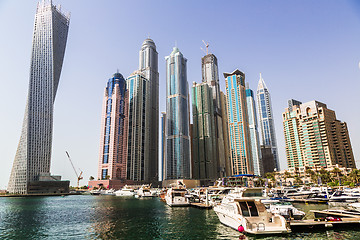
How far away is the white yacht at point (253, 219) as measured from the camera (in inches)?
1217

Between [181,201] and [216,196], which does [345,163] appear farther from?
[181,201]

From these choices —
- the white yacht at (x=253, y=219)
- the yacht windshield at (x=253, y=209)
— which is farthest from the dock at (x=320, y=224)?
the yacht windshield at (x=253, y=209)

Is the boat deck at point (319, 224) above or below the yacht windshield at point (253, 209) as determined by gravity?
below

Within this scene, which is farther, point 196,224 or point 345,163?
point 345,163

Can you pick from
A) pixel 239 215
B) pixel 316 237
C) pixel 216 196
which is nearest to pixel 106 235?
pixel 239 215

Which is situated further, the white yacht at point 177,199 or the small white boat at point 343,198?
the white yacht at point 177,199

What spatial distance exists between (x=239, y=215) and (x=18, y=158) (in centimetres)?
21836

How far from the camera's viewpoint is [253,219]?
105 feet

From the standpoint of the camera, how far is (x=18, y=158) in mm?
193625

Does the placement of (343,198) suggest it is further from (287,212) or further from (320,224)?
(320,224)

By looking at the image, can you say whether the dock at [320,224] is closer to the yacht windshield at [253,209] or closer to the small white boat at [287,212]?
the small white boat at [287,212]

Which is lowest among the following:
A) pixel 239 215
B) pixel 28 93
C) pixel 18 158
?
pixel 239 215

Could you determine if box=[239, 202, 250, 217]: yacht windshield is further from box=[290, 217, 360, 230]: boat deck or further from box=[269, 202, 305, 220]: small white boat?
box=[269, 202, 305, 220]: small white boat

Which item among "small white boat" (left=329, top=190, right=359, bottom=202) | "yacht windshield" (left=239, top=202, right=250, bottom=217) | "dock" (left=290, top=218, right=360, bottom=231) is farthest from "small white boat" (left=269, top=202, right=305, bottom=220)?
"small white boat" (left=329, top=190, right=359, bottom=202)
